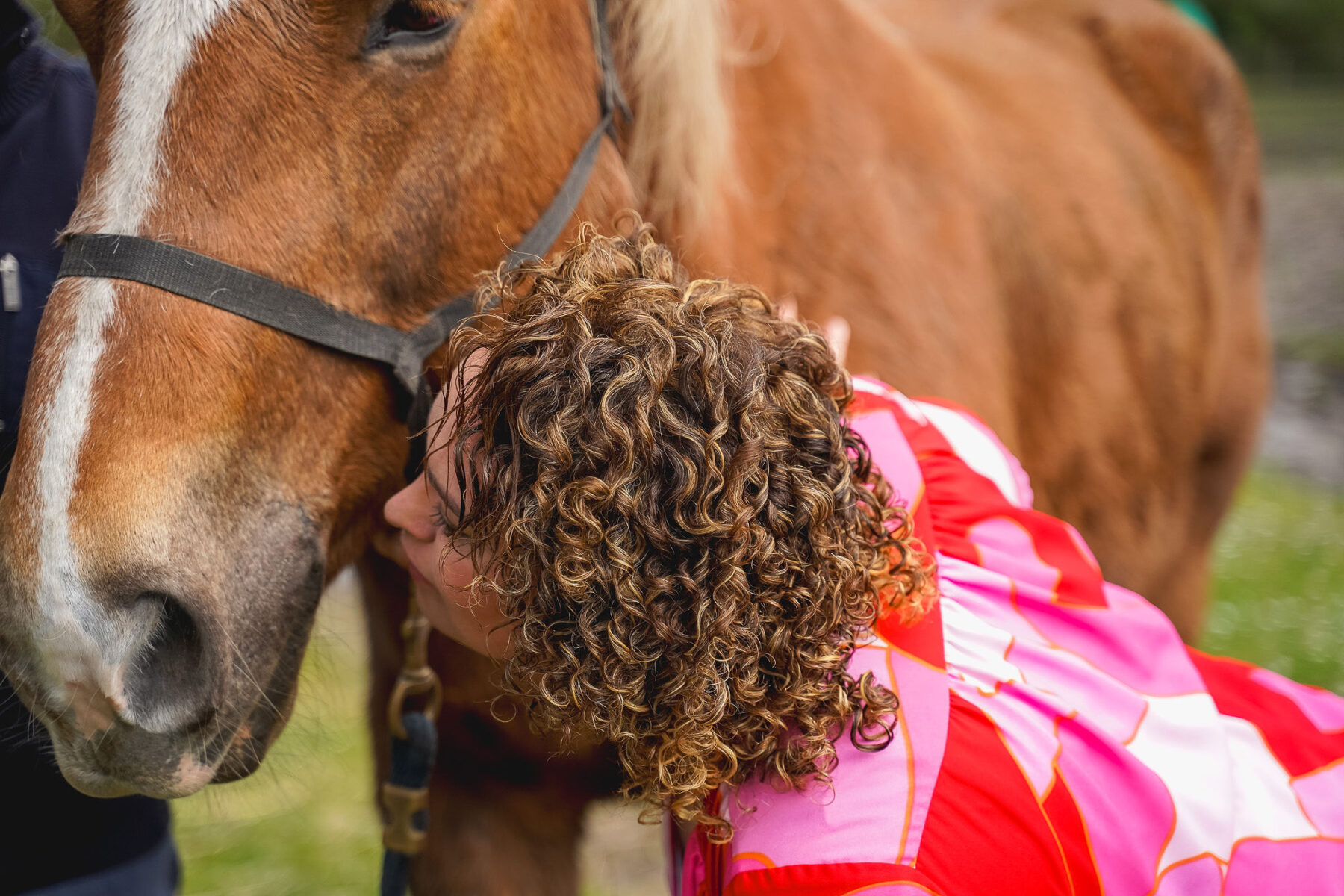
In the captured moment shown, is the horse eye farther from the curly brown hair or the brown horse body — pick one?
the curly brown hair

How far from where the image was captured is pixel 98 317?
96 cm

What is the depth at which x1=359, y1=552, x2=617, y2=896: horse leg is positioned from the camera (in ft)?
5.19

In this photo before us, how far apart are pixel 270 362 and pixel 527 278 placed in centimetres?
30

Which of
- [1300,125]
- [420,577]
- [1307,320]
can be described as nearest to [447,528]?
[420,577]

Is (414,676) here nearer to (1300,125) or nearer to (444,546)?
(444,546)

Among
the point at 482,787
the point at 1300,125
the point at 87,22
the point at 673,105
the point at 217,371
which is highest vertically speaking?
the point at 87,22

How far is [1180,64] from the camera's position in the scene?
2922mm

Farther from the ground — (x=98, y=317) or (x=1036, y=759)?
(x=98, y=317)

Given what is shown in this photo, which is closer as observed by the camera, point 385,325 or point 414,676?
point 385,325

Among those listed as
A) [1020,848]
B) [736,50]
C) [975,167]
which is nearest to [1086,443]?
[975,167]

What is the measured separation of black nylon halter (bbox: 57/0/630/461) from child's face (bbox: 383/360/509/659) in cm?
8

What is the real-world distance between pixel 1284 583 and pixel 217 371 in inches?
188

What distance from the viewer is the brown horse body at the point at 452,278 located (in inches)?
37.0

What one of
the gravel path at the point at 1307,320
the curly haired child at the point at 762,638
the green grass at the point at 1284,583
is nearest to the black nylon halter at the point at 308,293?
the curly haired child at the point at 762,638
